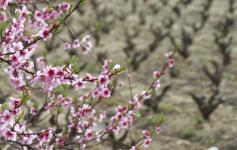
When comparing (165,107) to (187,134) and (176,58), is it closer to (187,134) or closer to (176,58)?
(187,134)

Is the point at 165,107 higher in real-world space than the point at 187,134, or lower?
higher

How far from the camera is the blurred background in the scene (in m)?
6.57

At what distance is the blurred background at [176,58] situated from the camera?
6572mm

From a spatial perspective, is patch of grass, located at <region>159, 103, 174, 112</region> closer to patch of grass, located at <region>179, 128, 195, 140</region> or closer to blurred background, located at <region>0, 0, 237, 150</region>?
blurred background, located at <region>0, 0, 237, 150</region>

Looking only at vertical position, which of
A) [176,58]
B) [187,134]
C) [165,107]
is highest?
[176,58]

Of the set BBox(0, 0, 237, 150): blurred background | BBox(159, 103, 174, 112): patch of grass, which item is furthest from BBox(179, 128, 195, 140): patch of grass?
BBox(159, 103, 174, 112): patch of grass

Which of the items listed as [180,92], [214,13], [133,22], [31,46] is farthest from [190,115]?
[214,13]

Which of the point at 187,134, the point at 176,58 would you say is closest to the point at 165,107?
the point at 187,134

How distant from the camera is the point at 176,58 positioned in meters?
9.95

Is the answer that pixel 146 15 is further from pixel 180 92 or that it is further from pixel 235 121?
pixel 235 121

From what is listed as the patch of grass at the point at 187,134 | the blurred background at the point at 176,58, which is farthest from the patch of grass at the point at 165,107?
the patch of grass at the point at 187,134

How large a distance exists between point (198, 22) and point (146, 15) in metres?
1.45

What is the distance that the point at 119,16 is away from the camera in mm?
13086

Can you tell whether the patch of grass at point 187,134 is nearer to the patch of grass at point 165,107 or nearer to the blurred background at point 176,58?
the blurred background at point 176,58
